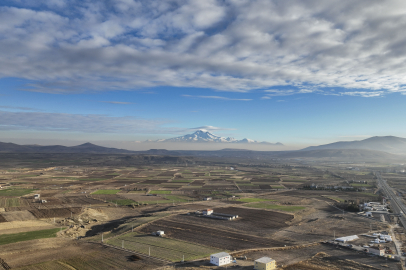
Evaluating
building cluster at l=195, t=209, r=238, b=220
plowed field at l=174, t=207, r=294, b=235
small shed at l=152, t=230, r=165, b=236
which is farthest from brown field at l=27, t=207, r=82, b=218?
building cluster at l=195, t=209, r=238, b=220

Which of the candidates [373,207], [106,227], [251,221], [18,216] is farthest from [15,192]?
[373,207]

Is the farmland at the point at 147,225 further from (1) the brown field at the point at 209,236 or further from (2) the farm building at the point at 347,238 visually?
(2) the farm building at the point at 347,238

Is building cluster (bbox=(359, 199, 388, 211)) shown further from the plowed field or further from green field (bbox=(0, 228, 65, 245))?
green field (bbox=(0, 228, 65, 245))

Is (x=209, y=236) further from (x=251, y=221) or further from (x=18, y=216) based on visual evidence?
(x=18, y=216)

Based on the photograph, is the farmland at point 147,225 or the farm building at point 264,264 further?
the farmland at point 147,225

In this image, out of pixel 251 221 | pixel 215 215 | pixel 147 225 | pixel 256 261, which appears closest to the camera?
pixel 256 261

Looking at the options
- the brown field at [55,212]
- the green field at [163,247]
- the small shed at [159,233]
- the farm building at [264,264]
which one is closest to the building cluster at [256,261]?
the farm building at [264,264]
